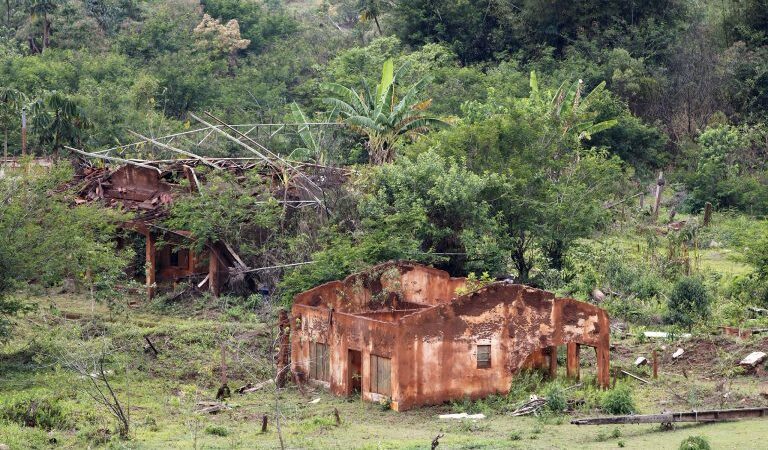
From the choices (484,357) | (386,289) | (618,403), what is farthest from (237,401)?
(618,403)

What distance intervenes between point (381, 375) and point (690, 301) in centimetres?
786

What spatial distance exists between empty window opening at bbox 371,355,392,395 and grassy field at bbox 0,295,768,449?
0.36m

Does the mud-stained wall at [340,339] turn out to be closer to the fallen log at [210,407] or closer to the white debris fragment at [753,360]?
the fallen log at [210,407]

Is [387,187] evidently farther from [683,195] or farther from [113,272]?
[683,195]

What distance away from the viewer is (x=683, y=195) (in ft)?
144

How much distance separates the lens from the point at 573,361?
25703mm

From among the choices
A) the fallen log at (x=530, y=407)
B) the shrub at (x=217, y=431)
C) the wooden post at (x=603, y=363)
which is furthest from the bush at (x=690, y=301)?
the shrub at (x=217, y=431)

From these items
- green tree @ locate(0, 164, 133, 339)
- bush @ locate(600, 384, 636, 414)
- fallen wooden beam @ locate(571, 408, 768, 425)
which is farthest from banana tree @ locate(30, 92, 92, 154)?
fallen wooden beam @ locate(571, 408, 768, 425)

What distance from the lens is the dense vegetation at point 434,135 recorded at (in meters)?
30.3

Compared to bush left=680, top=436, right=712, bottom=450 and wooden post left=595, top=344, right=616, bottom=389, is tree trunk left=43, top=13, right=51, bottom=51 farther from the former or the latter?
bush left=680, top=436, right=712, bottom=450

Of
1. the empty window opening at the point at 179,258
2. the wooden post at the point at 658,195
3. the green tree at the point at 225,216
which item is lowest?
the empty window opening at the point at 179,258

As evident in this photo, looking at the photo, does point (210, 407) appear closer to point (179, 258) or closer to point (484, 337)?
point (484, 337)

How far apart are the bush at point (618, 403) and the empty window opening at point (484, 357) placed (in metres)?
2.20

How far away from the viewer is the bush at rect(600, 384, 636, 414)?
915 inches
